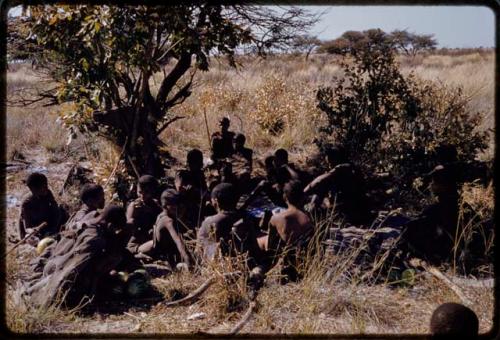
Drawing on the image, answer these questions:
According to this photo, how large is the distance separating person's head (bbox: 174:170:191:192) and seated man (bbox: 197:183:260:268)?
51.7 inches

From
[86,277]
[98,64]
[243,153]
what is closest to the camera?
[86,277]

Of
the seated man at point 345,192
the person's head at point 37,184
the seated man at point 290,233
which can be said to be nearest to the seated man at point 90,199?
the person's head at point 37,184

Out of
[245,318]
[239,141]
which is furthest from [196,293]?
[239,141]

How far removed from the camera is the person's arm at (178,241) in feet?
15.4

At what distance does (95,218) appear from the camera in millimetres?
4547

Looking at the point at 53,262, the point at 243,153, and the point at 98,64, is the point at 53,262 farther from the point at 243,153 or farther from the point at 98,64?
the point at 243,153

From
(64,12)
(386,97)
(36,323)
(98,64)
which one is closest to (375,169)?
(386,97)

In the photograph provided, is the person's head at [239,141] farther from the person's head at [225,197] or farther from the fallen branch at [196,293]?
the fallen branch at [196,293]

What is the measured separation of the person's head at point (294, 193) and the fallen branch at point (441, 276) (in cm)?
120

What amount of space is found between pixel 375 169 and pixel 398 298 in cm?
318

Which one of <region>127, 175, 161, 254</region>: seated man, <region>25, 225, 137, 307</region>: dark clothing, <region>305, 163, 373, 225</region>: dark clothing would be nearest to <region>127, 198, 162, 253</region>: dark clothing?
<region>127, 175, 161, 254</region>: seated man

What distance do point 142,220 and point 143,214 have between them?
0.07 metres

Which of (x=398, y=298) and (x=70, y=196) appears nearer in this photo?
(x=398, y=298)

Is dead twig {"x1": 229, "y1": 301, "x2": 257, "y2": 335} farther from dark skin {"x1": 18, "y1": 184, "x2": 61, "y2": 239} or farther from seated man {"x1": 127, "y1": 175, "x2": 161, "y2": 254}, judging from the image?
dark skin {"x1": 18, "y1": 184, "x2": 61, "y2": 239}
